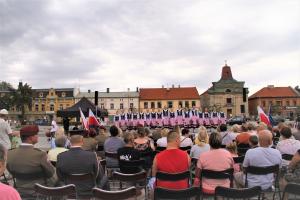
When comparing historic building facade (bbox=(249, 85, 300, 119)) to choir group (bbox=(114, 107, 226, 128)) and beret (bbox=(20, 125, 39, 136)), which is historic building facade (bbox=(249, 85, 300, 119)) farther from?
beret (bbox=(20, 125, 39, 136))

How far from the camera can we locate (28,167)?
598cm

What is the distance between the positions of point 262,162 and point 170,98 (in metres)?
100

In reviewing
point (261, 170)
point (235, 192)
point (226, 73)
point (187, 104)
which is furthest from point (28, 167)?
point (226, 73)

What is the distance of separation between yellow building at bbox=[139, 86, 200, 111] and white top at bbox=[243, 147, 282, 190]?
320 feet

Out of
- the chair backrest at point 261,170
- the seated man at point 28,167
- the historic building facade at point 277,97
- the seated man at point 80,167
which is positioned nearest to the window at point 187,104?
the historic building facade at point 277,97

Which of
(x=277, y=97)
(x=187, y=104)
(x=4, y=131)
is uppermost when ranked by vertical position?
(x=277, y=97)

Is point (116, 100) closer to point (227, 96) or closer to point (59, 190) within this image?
point (227, 96)

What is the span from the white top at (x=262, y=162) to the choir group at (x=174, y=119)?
19.4 metres

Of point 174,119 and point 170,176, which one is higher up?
point 174,119

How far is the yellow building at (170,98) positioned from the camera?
348 ft

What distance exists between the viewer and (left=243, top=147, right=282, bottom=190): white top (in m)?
6.49

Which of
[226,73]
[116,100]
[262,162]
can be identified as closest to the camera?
[262,162]

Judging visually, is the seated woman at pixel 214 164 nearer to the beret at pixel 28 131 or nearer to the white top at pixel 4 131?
the beret at pixel 28 131

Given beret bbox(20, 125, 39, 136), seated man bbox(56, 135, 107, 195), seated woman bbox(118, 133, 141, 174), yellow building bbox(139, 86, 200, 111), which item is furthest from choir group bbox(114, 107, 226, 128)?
yellow building bbox(139, 86, 200, 111)
